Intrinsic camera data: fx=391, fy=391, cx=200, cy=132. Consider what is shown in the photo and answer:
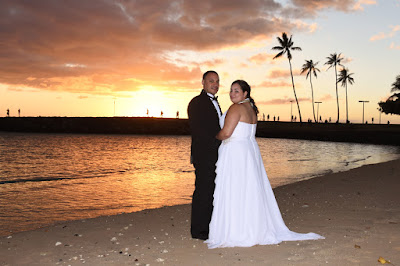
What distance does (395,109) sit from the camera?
60688 millimetres

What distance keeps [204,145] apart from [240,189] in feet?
2.89

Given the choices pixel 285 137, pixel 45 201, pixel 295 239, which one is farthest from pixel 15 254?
pixel 285 137

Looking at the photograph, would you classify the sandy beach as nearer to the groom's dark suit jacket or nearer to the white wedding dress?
the white wedding dress

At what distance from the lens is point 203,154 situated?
243 inches

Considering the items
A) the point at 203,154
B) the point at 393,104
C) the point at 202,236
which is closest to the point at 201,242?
the point at 202,236

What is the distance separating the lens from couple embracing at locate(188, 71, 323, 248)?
5.92 metres

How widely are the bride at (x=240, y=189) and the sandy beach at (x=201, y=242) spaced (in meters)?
0.22

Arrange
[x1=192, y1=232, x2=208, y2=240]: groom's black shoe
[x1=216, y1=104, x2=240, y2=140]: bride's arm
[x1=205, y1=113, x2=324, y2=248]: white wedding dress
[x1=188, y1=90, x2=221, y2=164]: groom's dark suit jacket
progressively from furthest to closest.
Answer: [x1=192, y1=232, x2=208, y2=240]: groom's black shoe < [x1=188, y1=90, x2=221, y2=164]: groom's dark suit jacket < [x1=205, y1=113, x2=324, y2=248]: white wedding dress < [x1=216, y1=104, x2=240, y2=140]: bride's arm

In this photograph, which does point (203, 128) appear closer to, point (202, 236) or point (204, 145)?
point (204, 145)

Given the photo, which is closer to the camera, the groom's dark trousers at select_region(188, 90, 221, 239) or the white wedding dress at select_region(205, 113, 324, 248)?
the white wedding dress at select_region(205, 113, 324, 248)

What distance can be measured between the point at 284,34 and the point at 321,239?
73.4 meters

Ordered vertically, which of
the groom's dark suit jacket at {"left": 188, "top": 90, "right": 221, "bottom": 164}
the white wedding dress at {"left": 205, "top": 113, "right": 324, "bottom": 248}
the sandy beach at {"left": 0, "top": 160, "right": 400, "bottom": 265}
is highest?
the groom's dark suit jacket at {"left": 188, "top": 90, "right": 221, "bottom": 164}

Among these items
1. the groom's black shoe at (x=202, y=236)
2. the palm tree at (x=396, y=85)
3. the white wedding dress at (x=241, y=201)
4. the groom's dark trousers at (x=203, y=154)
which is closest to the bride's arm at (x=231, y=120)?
the white wedding dress at (x=241, y=201)

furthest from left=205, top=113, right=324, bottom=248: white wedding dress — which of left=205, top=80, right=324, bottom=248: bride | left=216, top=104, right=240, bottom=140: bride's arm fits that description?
left=216, top=104, right=240, bottom=140: bride's arm
